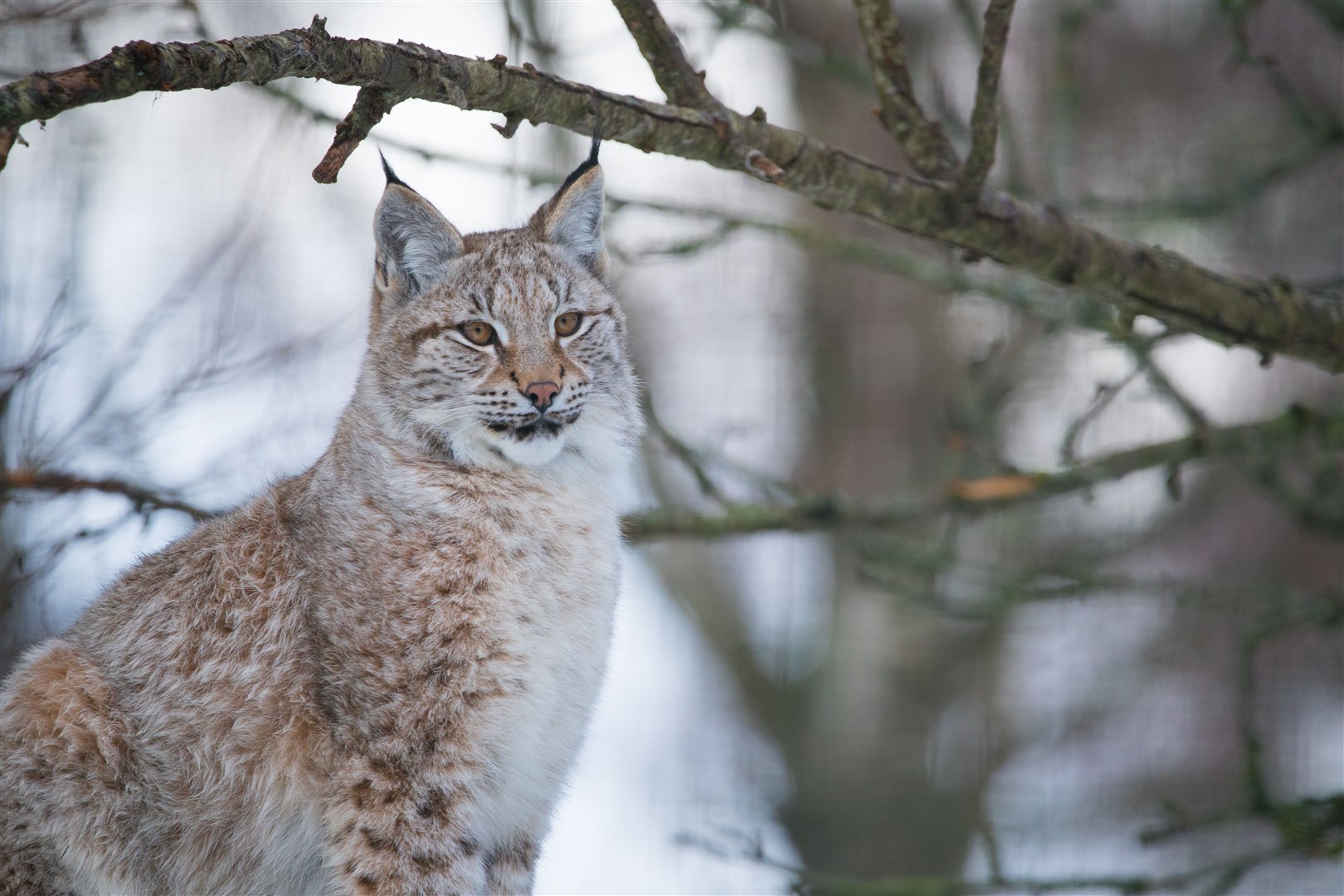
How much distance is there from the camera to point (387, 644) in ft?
13.7

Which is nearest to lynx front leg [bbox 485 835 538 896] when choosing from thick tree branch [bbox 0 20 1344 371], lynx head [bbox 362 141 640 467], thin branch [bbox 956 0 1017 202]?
lynx head [bbox 362 141 640 467]

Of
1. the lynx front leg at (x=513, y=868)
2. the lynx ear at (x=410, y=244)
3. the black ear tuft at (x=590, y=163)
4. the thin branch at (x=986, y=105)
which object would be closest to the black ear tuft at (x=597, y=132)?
the black ear tuft at (x=590, y=163)

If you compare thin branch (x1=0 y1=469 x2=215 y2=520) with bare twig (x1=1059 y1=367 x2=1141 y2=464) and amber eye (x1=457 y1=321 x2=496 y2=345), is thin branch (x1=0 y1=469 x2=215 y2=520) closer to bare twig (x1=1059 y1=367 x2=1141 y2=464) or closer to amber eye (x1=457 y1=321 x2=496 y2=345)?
amber eye (x1=457 y1=321 x2=496 y2=345)

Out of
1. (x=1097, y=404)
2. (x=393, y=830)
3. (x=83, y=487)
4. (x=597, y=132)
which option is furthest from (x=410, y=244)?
(x=1097, y=404)

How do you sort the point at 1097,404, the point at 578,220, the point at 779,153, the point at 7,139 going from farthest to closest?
the point at 1097,404
the point at 578,220
the point at 779,153
the point at 7,139

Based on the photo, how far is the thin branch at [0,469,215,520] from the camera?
462 cm

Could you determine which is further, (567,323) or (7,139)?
(567,323)

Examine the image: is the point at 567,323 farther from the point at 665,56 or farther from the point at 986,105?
the point at 986,105

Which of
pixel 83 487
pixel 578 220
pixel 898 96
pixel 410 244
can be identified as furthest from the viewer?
pixel 578 220

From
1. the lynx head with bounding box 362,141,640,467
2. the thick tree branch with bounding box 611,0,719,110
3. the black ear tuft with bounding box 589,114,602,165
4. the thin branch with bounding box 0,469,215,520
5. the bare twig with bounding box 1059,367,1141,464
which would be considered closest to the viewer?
the black ear tuft with bounding box 589,114,602,165

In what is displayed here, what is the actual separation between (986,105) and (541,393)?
169 cm

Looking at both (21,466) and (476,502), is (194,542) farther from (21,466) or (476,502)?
(476,502)

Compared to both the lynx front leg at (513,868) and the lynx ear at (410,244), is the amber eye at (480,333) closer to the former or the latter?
the lynx ear at (410,244)

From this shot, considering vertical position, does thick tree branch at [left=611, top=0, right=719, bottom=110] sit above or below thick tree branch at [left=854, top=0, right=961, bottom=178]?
below
